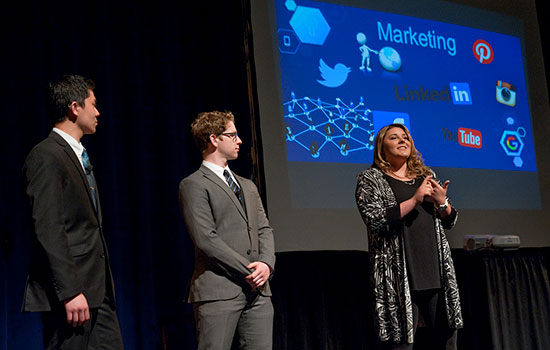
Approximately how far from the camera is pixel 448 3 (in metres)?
4.26

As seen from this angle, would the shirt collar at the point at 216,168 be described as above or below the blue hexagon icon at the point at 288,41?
below

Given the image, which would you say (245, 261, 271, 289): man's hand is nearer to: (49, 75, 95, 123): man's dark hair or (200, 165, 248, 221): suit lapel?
(200, 165, 248, 221): suit lapel

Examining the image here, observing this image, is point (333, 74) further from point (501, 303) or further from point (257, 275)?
point (501, 303)

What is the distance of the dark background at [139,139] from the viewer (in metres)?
3.28

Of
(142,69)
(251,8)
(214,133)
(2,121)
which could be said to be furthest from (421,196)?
(2,121)

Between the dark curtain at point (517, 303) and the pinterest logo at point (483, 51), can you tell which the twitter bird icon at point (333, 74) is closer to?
the pinterest logo at point (483, 51)

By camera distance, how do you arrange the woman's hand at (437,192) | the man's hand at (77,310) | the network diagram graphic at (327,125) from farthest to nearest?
the network diagram graphic at (327,125)
the woman's hand at (437,192)
the man's hand at (77,310)

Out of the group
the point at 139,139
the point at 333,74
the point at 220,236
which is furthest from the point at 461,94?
the point at 220,236

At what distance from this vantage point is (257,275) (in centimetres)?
234

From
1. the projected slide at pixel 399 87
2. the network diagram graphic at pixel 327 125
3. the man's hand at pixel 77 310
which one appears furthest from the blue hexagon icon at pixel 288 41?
the man's hand at pixel 77 310

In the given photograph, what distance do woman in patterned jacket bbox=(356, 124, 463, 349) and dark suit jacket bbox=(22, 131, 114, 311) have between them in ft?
3.84

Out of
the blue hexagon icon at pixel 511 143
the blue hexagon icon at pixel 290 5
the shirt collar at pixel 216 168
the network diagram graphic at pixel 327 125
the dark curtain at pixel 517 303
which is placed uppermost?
the blue hexagon icon at pixel 290 5

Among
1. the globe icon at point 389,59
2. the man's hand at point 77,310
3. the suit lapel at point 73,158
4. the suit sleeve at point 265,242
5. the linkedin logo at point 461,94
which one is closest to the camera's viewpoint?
the man's hand at point 77,310

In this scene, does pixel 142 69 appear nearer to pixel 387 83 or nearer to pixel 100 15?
pixel 100 15
